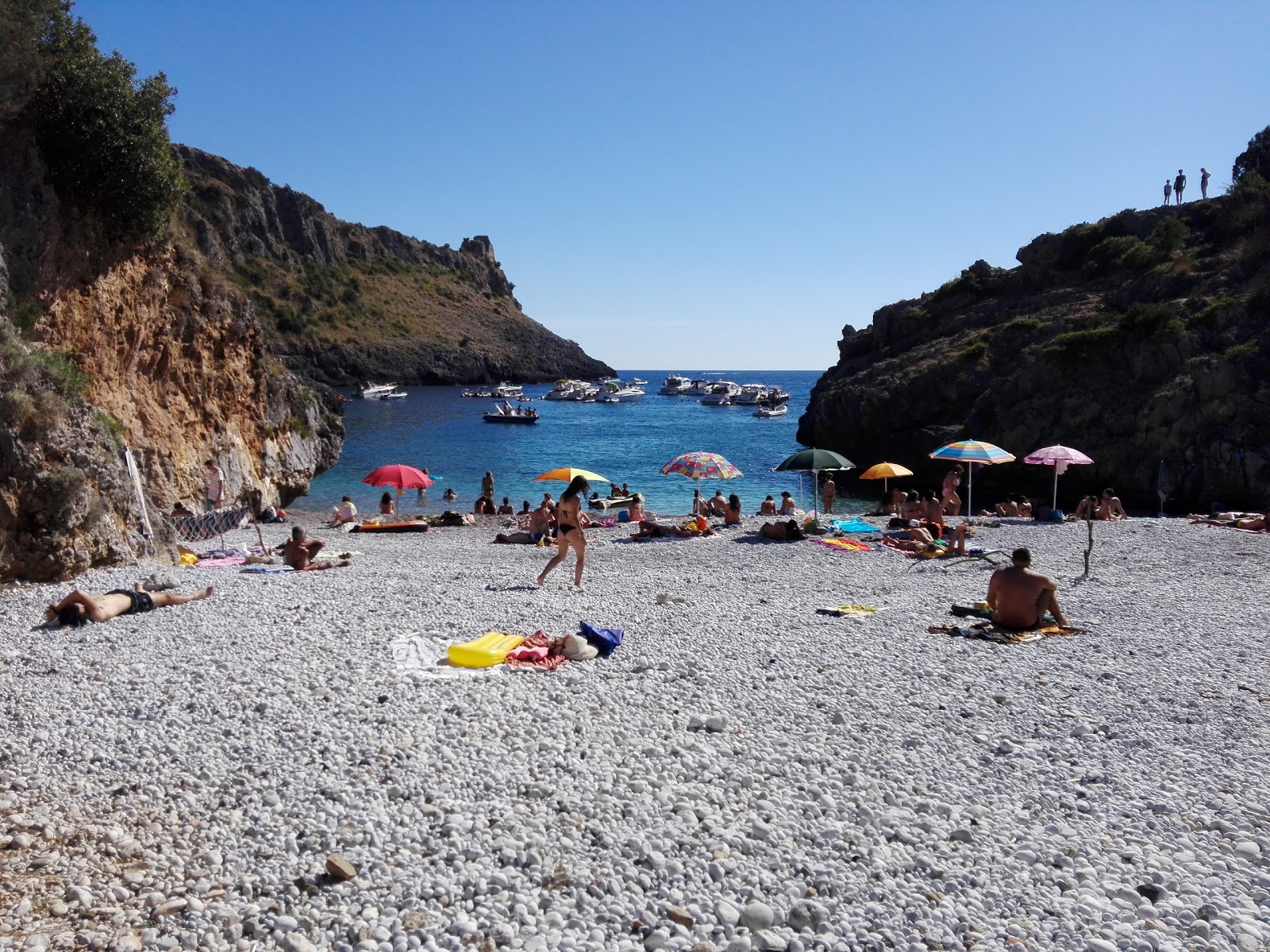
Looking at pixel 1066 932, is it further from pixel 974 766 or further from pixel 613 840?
pixel 613 840

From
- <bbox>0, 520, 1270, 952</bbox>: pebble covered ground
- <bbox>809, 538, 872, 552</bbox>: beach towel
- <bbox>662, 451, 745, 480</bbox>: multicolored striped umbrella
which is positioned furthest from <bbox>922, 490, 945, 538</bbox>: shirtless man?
<bbox>0, 520, 1270, 952</bbox>: pebble covered ground

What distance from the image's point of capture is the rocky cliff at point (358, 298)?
105250mm

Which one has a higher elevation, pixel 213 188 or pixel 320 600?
pixel 213 188

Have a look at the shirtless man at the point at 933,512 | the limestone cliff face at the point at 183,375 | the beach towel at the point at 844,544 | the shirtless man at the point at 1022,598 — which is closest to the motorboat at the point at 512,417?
the limestone cliff face at the point at 183,375

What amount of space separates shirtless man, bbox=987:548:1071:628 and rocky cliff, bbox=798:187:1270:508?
77.6ft

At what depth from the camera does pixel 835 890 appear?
4.82 metres

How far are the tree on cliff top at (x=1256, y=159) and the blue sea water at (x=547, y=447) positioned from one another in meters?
27.7

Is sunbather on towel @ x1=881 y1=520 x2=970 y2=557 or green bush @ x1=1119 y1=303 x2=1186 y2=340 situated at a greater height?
green bush @ x1=1119 y1=303 x2=1186 y2=340

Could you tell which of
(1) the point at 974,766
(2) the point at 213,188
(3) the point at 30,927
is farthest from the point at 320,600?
(2) the point at 213,188

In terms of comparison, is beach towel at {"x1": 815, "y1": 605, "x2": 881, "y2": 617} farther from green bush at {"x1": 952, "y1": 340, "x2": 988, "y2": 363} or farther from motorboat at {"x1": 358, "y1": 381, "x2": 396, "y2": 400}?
motorboat at {"x1": 358, "y1": 381, "x2": 396, "y2": 400}

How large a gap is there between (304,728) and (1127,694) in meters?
7.16

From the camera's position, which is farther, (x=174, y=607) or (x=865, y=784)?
(x=174, y=607)

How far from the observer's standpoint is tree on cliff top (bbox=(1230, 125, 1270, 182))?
4450 cm

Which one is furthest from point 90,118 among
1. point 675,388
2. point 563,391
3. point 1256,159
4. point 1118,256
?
point 675,388
